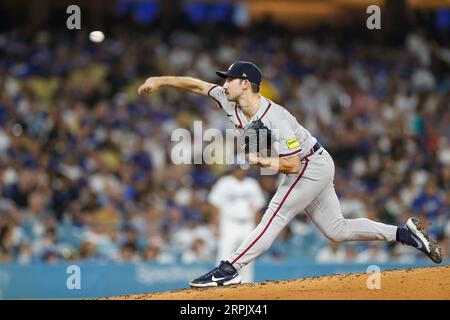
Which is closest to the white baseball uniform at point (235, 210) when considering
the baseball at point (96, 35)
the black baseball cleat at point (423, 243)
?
the baseball at point (96, 35)

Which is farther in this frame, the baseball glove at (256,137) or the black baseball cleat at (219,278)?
the black baseball cleat at (219,278)

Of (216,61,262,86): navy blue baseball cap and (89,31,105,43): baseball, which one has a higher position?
(89,31,105,43): baseball

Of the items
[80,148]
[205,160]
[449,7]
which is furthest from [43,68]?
[449,7]

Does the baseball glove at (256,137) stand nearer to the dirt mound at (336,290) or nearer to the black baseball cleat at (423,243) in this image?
the dirt mound at (336,290)

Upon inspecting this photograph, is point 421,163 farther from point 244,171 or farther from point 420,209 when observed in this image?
point 244,171

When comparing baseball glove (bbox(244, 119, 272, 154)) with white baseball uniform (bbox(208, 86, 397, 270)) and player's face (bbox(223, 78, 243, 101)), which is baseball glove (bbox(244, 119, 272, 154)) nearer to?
white baseball uniform (bbox(208, 86, 397, 270))

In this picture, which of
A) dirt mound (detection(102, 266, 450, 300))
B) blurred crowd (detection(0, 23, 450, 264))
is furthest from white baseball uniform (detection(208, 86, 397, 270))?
blurred crowd (detection(0, 23, 450, 264))

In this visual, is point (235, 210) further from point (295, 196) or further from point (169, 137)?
point (295, 196)
